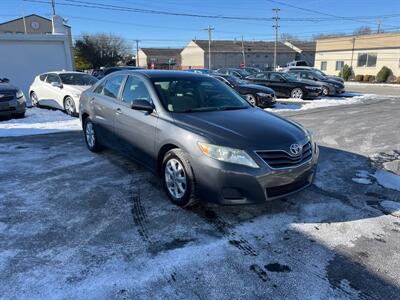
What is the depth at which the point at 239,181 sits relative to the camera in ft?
11.4

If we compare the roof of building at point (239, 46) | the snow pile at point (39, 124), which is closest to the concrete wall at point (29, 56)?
the snow pile at point (39, 124)

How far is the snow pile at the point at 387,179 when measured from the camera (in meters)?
4.89

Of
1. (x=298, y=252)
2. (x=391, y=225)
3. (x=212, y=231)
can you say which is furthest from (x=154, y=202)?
(x=391, y=225)

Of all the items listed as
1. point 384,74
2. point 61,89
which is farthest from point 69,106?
point 384,74

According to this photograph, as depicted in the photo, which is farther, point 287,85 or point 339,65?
point 339,65

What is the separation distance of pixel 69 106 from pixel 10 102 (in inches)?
67.2

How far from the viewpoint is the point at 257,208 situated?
13.4 ft

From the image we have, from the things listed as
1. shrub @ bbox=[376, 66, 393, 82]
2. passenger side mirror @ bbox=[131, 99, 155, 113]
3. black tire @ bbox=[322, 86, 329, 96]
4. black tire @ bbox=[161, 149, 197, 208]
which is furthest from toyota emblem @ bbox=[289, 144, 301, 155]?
shrub @ bbox=[376, 66, 393, 82]

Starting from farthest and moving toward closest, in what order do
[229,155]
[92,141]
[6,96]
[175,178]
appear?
[6,96]
[92,141]
[175,178]
[229,155]

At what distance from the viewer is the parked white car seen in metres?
10.8

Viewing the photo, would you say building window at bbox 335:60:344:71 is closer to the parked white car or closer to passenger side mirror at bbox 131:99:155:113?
the parked white car

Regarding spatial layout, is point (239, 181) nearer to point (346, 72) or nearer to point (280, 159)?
point (280, 159)

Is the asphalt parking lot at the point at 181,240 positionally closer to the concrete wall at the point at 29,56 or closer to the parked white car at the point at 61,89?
the parked white car at the point at 61,89

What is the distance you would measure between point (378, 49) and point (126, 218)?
41806 millimetres
